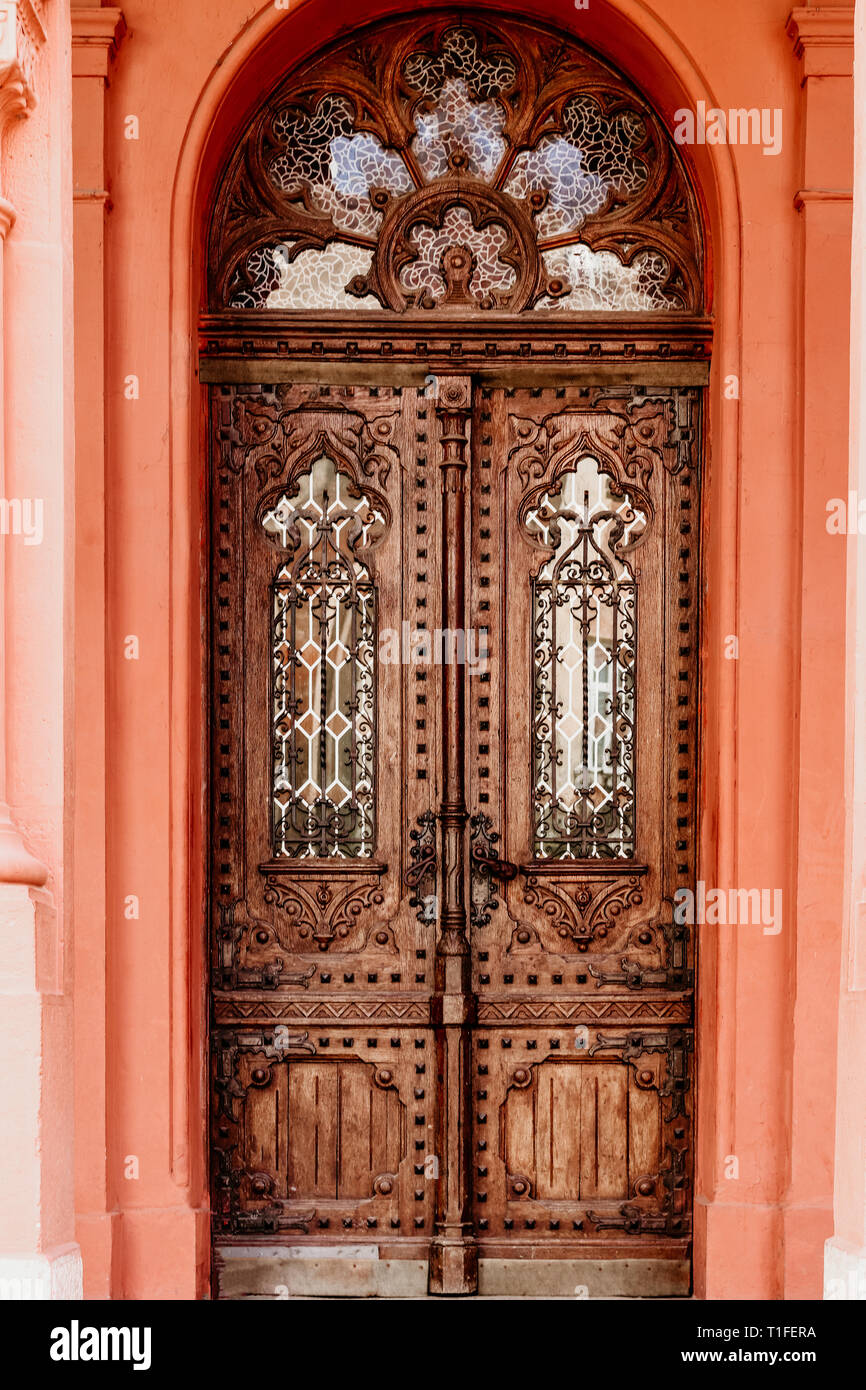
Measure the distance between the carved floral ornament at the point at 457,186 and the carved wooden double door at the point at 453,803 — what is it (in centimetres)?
39

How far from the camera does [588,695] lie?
5.69m

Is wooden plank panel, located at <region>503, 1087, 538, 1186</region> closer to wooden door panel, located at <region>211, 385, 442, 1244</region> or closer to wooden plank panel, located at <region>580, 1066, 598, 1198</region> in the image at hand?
wooden plank panel, located at <region>580, 1066, 598, 1198</region>

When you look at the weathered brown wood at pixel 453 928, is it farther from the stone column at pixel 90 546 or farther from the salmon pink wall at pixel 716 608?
the stone column at pixel 90 546

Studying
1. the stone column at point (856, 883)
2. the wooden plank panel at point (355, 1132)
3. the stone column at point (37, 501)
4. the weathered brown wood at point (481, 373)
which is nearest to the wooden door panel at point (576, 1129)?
the wooden plank panel at point (355, 1132)

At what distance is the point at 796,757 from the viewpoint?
17.6ft

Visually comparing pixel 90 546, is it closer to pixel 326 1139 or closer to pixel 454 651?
pixel 454 651

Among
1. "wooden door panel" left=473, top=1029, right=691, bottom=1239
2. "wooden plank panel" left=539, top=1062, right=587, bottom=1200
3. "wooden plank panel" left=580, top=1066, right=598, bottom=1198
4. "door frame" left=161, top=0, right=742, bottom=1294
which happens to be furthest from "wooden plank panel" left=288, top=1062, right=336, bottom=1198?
"wooden plank panel" left=580, top=1066, right=598, bottom=1198

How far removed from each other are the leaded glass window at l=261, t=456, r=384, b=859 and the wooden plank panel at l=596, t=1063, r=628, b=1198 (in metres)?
1.24

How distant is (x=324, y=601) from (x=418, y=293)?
119 centimetres

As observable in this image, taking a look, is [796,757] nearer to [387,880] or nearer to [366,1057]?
[387,880]

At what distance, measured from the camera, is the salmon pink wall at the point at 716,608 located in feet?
17.3

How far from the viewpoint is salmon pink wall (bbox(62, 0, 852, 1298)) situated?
5273mm

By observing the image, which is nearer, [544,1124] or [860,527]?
[860,527]

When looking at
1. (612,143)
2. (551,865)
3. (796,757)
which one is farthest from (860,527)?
(612,143)
